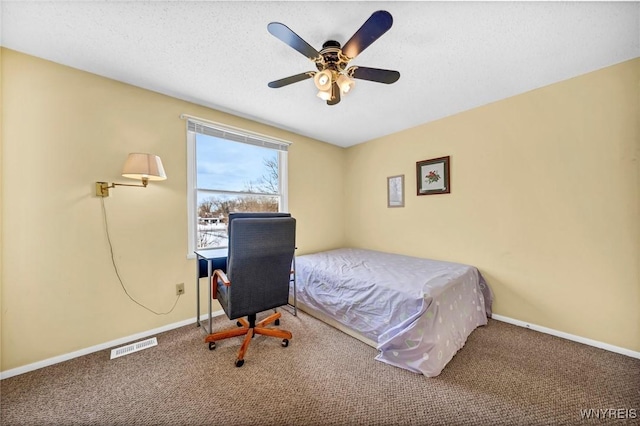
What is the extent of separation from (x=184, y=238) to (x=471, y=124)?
11.3 feet

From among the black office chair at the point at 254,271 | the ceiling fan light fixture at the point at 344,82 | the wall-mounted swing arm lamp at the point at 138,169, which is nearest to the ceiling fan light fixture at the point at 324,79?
the ceiling fan light fixture at the point at 344,82

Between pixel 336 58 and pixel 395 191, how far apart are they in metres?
2.21

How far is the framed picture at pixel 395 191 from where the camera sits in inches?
130

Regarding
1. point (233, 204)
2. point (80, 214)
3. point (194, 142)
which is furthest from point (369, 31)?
point (80, 214)

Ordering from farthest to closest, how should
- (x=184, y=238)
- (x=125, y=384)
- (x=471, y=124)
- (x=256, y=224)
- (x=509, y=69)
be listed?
1. (x=471, y=124)
2. (x=184, y=238)
3. (x=509, y=69)
4. (x=256, y=224)
5. (x=125, y=384)

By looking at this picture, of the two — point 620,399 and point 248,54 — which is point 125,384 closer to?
point 248,54

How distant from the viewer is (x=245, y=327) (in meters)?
2.13

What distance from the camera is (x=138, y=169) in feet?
6.34

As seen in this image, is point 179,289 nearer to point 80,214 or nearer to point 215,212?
point 215,212

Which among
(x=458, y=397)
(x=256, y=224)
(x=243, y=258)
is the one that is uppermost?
(x=256, y=224)

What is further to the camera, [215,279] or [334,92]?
[215,279]

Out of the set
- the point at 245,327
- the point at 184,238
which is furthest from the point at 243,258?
the point at 184,238

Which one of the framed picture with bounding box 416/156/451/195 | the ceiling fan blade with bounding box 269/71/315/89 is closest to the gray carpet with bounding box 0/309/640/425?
the framed picture with bounding box 416/156/451/195

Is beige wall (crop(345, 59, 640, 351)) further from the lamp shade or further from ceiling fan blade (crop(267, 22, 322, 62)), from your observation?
the lamp shade
